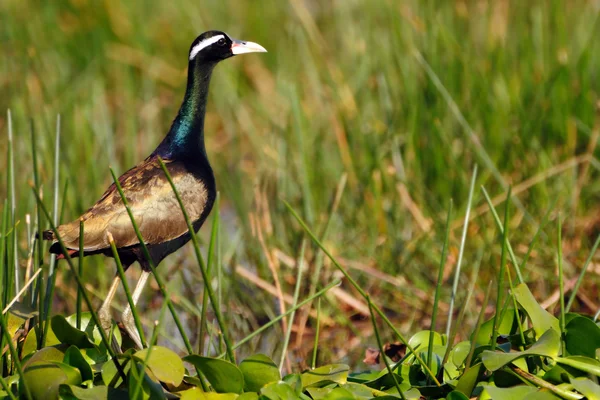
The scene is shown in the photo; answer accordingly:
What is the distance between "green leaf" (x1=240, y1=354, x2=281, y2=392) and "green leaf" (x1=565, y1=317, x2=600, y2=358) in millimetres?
806

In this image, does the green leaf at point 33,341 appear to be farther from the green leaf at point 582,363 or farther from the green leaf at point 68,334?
the green leaf at point 582,363

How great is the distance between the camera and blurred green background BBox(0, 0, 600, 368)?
13.5 ft

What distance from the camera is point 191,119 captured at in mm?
3350

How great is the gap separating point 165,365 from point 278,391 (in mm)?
295

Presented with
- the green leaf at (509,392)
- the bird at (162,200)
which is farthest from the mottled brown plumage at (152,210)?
the green leaf at (509,392)

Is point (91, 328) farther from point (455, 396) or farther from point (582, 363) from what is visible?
point (582, 363)

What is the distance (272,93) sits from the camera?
20.8ft

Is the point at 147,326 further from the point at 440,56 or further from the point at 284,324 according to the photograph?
the point at 440,56

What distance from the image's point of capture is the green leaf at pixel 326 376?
249cm

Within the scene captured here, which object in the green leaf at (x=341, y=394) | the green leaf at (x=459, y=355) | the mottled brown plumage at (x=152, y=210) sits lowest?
the green leaf at (x=459, y=355)

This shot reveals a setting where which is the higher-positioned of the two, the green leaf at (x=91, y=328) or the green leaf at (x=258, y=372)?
the green leaf at (x=91, y=328)

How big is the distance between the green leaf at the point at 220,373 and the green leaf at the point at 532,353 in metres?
0.62

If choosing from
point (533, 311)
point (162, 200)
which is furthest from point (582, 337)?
point (162, 200)

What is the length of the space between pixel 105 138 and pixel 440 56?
1.77 metres
